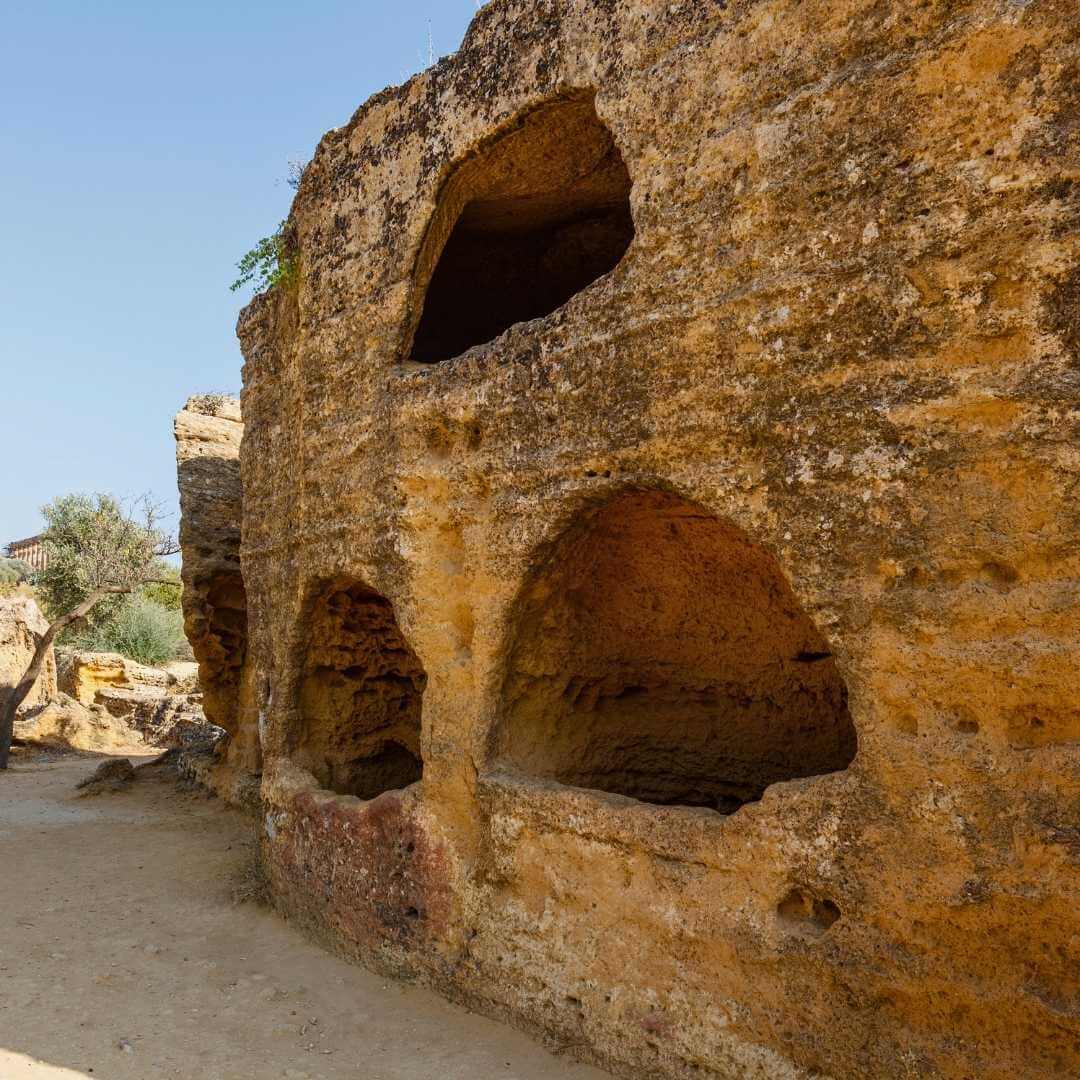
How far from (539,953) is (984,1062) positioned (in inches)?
78.6

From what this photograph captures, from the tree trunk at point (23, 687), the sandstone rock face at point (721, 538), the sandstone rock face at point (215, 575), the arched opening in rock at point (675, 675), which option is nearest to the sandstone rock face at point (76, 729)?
the tree trunk at point (23, 687)

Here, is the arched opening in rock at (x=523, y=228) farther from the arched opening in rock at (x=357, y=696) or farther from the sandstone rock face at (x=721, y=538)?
the arched opening in rock at (x=357, y=696)

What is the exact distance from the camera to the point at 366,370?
591 centimetres

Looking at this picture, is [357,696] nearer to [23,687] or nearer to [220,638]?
[220,638]

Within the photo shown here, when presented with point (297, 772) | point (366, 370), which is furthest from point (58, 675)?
point (366, 370)

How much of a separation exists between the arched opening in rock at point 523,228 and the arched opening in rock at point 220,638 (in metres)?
3.66

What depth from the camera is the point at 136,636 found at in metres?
20.8

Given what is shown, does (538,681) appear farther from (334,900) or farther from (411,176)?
(411,176)

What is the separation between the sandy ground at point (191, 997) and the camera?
4.47 m

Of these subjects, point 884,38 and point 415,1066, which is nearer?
point 884,38

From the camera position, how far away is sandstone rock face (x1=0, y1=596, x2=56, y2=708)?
13945 millimetres

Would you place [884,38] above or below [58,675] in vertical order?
above

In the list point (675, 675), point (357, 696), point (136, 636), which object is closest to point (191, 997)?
point (357, 696)

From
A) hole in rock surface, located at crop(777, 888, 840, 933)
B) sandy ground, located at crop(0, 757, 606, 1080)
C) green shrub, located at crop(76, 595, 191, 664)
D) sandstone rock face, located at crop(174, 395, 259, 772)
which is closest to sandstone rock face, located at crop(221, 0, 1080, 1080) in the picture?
hole in rock surface, located at crop(777, 888, 840, 933)
